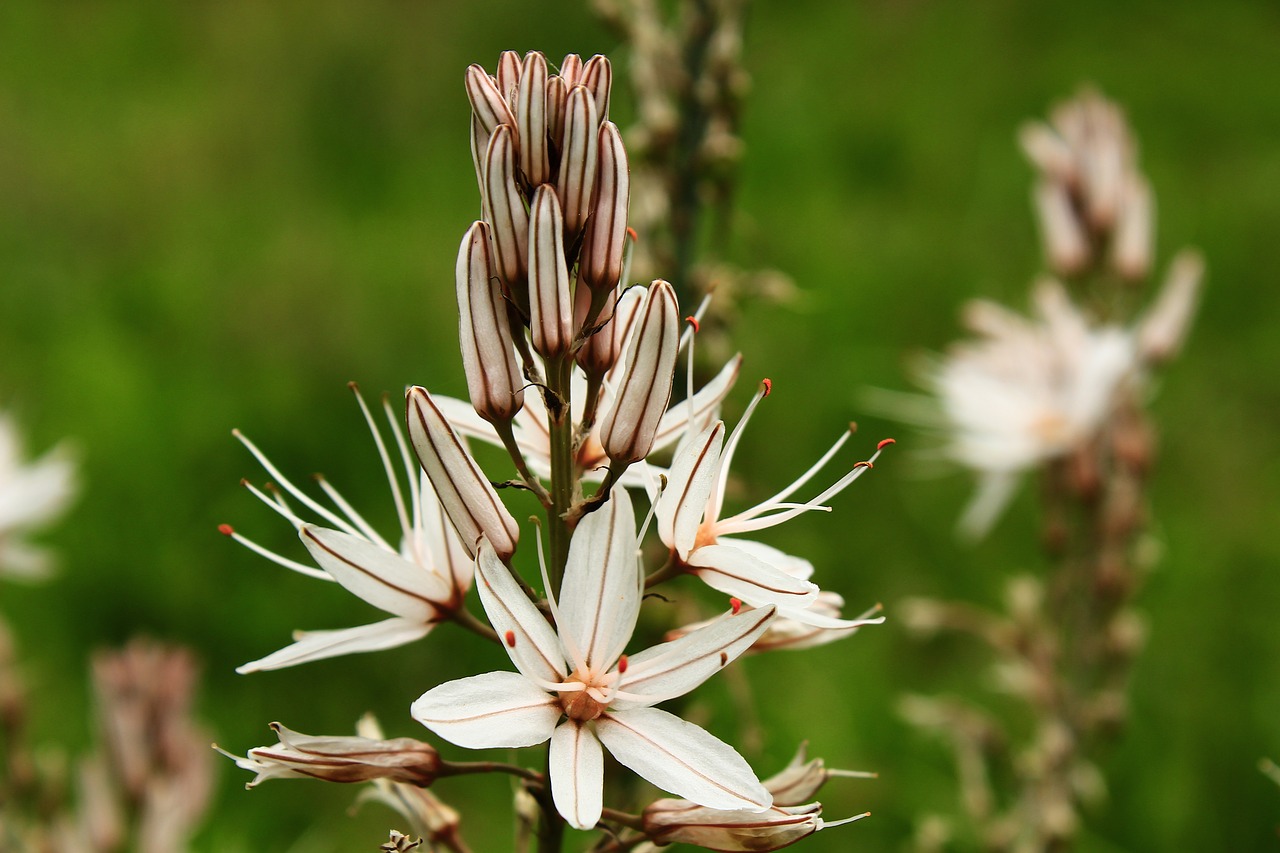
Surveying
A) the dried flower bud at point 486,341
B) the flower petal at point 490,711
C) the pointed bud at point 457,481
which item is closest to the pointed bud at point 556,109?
the dried flower bud at point 486,341

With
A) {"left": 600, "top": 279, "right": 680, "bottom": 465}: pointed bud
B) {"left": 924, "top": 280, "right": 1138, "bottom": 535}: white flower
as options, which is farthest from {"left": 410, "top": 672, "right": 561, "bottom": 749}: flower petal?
{"left": 924, "top": 280, "right": 1138, "bottom": 535}: white flower

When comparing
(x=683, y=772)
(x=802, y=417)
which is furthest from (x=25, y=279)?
(x=683, y=772)

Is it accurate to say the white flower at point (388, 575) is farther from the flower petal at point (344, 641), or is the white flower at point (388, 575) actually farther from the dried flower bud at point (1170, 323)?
the dried flower bud at point (1170, 323)

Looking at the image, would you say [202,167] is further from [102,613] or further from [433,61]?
[102,613]

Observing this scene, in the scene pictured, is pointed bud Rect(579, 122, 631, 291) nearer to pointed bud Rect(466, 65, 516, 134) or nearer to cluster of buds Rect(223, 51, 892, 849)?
cluster of buds Rect(223, 51, 892, 849)

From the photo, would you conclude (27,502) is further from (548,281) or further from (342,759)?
(548,281)

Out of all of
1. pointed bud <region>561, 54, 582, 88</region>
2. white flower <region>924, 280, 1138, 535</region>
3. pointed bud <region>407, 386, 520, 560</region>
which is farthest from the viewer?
white flower <region>924, 280, 1138, 535</region>
